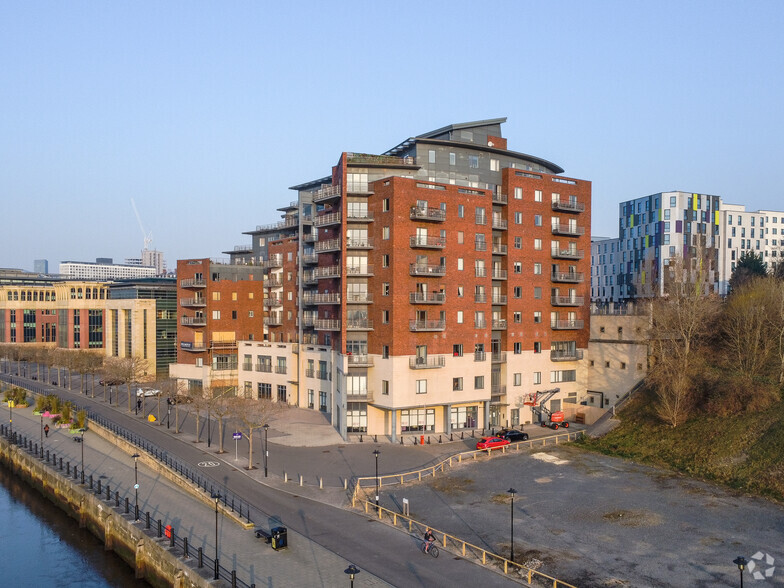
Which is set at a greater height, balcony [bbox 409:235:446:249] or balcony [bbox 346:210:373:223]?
balcony [bbox 346:210:373:223]

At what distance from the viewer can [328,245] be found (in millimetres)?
65375

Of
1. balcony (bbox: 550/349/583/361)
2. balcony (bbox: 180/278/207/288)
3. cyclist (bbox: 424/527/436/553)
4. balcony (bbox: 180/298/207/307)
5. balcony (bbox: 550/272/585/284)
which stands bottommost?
cyclist (bbox: 424/527/436/553)

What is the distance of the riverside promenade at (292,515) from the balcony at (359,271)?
17396 millimetres

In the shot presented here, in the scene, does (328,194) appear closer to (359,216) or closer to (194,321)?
(359,216)

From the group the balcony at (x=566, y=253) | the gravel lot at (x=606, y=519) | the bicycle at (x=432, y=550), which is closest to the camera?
the gravel lot at (x=606, y=519)

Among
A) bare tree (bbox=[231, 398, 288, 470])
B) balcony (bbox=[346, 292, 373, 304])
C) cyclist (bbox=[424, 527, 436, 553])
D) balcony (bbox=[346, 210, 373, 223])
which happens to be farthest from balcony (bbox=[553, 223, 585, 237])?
cyclist (bbox=[424, 527, 436, 553])

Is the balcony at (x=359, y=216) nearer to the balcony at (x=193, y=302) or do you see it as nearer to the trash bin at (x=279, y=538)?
the balcony at (x=193, y=302)

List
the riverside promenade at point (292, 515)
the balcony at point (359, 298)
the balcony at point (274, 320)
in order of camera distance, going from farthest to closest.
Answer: the balcony at point (274, 320) < the balcony at point (359, 298) < the riverside promenade at point (292, 515)

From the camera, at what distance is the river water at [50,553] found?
Answer: 121 feet

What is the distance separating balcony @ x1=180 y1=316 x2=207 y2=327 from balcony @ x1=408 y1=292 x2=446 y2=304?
39016 mm

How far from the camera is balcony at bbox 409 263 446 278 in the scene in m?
60.8

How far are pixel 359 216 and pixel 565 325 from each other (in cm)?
2883

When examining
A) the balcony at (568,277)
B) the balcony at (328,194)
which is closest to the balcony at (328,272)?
the balcony at (328,194)

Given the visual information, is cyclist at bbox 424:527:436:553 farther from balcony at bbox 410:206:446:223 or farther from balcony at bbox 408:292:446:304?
balcony at bbox 410:206:446:223
